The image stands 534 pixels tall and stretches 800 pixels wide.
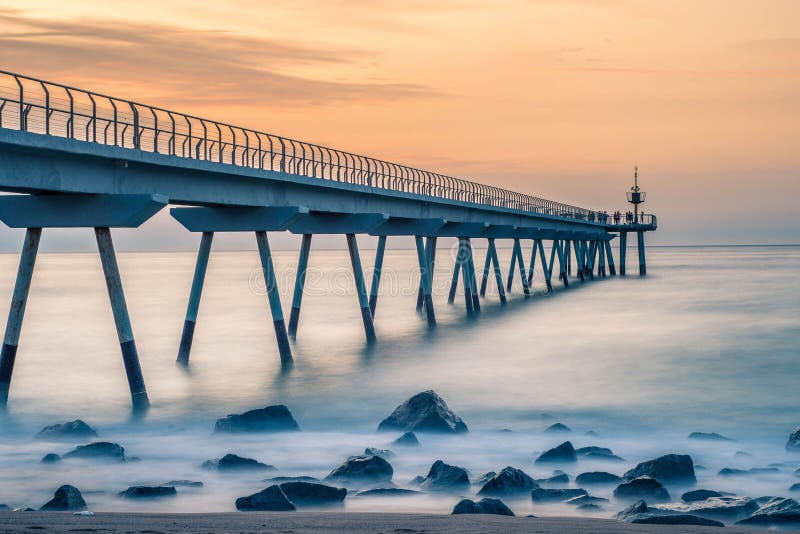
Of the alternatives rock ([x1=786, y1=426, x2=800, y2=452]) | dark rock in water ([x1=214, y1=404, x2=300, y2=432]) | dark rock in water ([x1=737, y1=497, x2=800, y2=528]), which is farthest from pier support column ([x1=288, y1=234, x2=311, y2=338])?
dark rock in water ([x1=737, y1=497, x2=800, y2=528])

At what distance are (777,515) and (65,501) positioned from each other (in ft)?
25.1

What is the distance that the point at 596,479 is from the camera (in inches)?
501

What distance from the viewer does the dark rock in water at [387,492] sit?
11889 millimetres

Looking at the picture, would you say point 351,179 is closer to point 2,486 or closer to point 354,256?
point 354,256

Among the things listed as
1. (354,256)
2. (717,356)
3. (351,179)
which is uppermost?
(351,179)

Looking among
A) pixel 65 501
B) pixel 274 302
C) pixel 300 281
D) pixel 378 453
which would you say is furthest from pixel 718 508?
pixel 300 281

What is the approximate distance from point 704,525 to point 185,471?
7.76m

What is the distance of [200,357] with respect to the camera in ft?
101

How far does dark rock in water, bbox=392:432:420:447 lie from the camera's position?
15516 mm

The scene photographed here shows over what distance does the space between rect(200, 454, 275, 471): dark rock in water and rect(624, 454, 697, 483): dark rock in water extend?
5.08 m

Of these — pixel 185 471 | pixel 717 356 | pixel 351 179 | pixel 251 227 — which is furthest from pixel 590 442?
pixel 351 179

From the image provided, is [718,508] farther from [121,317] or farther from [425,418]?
[121,317]

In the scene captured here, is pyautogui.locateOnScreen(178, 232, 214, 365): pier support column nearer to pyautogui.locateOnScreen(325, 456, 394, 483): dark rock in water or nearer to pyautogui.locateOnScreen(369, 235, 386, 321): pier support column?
pyautogui.locateOnScreen(369, 235, 386, 321): pier support column

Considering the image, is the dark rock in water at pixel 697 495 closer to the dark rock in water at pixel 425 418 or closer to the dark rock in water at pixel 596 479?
the dark rock in water at pixel 596 479
